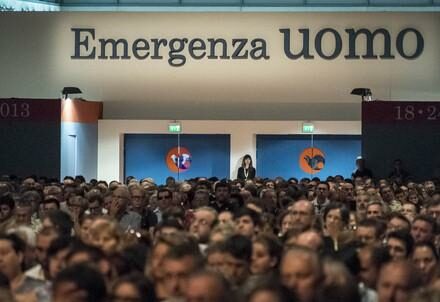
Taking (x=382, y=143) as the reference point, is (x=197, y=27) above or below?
above

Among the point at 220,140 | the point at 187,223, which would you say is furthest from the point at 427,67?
the point at 187,223

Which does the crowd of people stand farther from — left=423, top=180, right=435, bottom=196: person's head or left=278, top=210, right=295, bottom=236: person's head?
left=423, top=180, right=435, bottom=196: person's head

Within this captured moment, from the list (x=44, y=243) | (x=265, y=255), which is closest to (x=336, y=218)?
(x=265, y=255)

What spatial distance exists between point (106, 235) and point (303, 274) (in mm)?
3485

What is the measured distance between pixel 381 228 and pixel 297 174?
81.6ft

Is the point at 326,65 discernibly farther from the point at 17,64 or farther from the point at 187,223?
the point at 187,223

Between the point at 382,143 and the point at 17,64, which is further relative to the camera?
the point at 17,64

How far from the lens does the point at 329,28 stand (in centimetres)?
3888

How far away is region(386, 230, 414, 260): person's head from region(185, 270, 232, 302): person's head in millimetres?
4183

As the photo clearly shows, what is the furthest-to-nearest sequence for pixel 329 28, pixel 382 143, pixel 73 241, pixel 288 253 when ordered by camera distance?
pixel 329 28 < pixel 382 143 < pixel 73 241 < pixel 288 253

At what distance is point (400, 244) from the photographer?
500 inches

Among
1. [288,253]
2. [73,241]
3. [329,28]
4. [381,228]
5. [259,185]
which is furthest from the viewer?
[329,28]

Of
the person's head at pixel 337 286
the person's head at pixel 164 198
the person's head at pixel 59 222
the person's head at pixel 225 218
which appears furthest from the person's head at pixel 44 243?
the person's head at pixel 164 198

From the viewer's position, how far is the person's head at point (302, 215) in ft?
48.6
